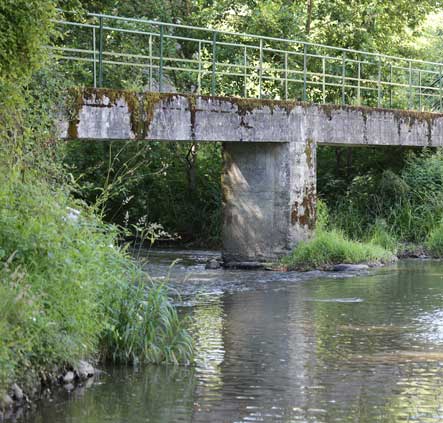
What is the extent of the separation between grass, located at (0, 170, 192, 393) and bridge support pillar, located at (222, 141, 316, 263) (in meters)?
10.3

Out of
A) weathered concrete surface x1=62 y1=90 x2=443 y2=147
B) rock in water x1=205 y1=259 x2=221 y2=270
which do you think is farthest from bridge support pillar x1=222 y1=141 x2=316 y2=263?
weathered concrete surface x1=62 y1=90 x2=443 y2=147

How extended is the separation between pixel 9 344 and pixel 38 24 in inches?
162

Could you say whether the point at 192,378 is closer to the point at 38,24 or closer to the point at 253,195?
the point at 38,24

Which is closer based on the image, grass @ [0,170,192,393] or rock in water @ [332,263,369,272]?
grass @ [0,170,192,393]

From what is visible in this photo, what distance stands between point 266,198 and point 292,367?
1122 cm

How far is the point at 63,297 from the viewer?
9.98m

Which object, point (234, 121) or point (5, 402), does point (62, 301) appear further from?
point (234, 121)

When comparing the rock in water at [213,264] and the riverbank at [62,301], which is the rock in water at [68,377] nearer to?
the riverbank at [62,301]

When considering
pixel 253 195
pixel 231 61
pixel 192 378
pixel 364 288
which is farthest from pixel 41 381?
pixel 231 61

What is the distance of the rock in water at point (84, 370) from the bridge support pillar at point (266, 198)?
11949 millimetres

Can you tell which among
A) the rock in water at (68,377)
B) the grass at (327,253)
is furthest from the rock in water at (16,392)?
the grass at (327,253)

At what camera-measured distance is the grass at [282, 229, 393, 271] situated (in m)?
21.6

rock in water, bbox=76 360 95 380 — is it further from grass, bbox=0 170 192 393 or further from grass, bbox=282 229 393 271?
grass, bbox=282 229 393 271

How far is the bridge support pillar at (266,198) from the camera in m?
Answer: 22.0
